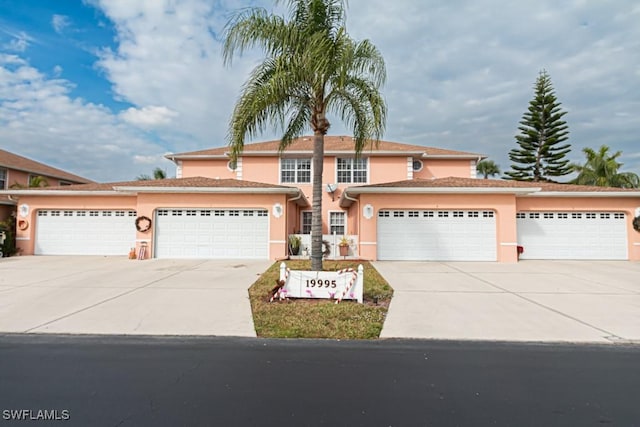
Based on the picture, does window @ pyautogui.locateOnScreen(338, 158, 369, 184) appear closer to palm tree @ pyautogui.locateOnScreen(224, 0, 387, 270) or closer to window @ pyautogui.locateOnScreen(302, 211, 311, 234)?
window @ pyautogui.locateOnScreen(302, 211, 311, 234)

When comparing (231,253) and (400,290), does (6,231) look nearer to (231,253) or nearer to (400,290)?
(231,253)

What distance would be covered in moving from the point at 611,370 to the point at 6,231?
826 inches

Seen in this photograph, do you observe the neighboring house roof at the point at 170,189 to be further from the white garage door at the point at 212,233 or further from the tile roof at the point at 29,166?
the tile roof at the point at 29,166

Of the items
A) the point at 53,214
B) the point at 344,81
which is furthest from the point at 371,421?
the point at 53,214

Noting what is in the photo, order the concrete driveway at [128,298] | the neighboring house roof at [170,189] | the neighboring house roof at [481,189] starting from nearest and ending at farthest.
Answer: the concrete driveway at [128,298] → the neighboring house roof at [481,189] → the neighboring house roof at [170,189]

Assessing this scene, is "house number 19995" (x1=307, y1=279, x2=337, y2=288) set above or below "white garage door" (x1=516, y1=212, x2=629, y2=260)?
below

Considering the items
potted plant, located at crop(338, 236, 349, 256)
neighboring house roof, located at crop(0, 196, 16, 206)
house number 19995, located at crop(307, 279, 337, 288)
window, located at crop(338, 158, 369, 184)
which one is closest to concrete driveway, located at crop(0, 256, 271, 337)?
house number 19995, located at crop(307, 279, 337, 288)

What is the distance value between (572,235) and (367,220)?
925cm

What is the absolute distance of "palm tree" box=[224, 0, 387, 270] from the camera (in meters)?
7.47

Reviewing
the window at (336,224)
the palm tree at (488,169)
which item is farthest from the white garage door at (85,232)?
the palm tree at (488,169)

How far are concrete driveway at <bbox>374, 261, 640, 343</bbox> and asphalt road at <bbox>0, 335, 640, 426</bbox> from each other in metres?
0.51

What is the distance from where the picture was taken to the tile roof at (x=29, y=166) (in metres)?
21.7

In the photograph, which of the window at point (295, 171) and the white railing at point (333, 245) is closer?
the white railing at point (333, 245)

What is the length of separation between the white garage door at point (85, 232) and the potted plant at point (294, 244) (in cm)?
743
